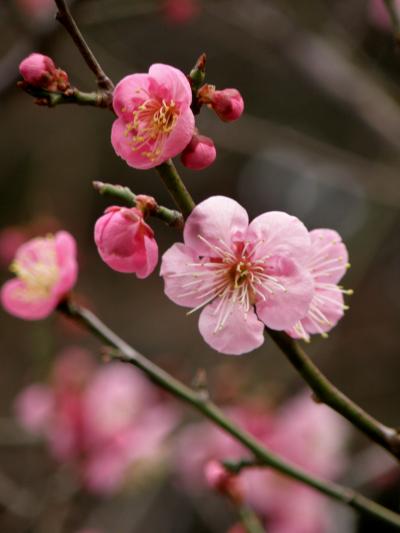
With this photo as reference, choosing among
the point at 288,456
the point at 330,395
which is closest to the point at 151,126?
the point at 330,395

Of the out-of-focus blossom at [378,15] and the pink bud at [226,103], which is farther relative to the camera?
the out-of-focus blossom at [378,15]

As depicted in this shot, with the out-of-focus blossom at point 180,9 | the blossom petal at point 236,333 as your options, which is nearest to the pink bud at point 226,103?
the blossom petal at point 236,333

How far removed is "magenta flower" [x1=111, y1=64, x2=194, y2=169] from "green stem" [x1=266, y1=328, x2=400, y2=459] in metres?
0.24

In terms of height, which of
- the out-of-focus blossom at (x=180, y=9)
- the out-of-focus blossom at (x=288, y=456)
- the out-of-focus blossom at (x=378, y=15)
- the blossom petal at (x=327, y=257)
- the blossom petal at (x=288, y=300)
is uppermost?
the out-of-focus blossom at (x=378, y=15)

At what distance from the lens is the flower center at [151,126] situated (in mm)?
778

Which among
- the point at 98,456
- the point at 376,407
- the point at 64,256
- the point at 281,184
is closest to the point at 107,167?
the point at 281,184

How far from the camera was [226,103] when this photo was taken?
772mm

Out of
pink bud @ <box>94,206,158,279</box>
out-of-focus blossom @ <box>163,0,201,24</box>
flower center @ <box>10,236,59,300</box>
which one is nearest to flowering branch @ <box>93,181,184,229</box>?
pink bud @ <box>94,206,158,279</box>

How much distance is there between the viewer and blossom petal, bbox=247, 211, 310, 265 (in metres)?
0.78

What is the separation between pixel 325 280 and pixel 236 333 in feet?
0.60

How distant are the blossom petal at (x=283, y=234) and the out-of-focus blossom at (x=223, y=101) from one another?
0.40 ft

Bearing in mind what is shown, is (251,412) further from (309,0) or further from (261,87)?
(261,87)

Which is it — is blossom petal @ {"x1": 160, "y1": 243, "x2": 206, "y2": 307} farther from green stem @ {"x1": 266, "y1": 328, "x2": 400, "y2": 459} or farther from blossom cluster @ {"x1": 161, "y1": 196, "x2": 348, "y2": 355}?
green stem @ {"x1": 266, "y1": 328, "x2": 400, "y2": 459}

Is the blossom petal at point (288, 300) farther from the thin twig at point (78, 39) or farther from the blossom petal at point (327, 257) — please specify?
the thin twig at point (78, 39)
